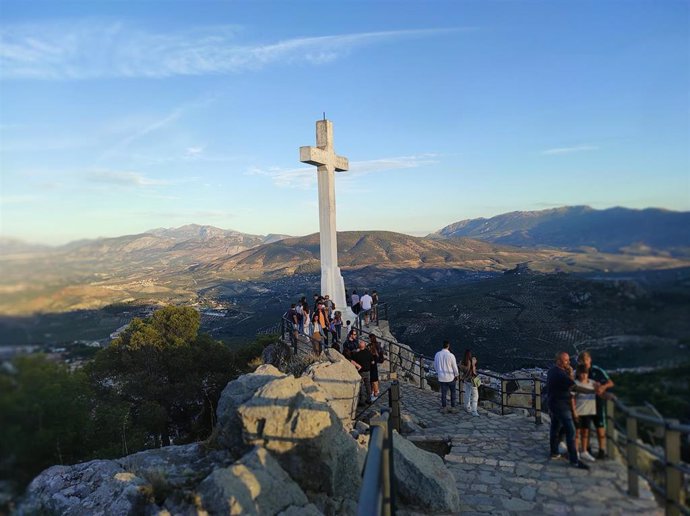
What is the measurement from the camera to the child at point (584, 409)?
5.62 m

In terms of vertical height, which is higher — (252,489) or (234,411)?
(234,411)

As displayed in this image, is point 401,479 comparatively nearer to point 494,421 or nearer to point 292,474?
point 292,474

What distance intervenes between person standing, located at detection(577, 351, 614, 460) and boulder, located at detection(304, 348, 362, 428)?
3.80m

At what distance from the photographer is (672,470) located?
159 inches

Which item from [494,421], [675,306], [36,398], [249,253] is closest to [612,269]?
[675,306]

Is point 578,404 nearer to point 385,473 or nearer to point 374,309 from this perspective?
point 385,473

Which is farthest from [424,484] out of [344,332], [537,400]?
[344,332]

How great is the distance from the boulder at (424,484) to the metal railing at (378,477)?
1.46 m

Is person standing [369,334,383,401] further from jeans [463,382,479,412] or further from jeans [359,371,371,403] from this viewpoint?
jeans [463,382,479,412]

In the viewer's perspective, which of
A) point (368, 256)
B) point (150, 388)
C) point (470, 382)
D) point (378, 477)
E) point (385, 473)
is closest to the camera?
point (378, 477)

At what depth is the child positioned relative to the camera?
5617 mm

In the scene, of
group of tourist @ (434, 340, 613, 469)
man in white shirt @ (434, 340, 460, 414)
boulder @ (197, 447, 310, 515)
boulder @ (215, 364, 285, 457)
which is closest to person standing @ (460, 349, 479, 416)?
man in white shirt @ (434, 340, 460, 414)

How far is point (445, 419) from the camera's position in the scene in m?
9.14

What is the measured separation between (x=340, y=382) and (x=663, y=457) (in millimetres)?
5113
